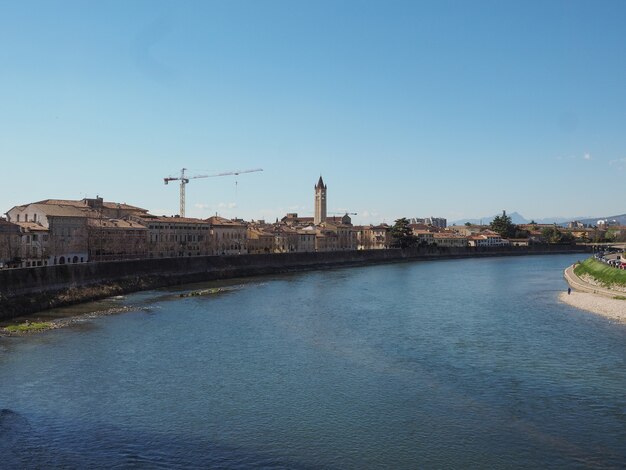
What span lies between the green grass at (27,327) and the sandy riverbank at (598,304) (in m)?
36.7

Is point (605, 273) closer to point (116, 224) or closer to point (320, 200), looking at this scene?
point (116, 224)

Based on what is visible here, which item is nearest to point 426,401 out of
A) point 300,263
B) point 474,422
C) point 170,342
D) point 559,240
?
point 474,422

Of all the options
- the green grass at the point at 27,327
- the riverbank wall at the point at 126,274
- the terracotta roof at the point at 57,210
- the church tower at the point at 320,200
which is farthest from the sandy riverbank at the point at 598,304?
the church tower at the point at 320,200

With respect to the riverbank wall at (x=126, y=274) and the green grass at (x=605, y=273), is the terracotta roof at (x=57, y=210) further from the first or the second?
the green grass at (x=605, y=273)

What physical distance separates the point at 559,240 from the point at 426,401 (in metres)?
178

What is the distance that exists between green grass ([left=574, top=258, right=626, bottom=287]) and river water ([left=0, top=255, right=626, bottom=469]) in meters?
16.5

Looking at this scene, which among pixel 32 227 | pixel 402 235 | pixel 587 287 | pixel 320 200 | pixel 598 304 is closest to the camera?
pixel 598 304

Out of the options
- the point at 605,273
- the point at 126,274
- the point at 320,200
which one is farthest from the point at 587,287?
the point at 320,200

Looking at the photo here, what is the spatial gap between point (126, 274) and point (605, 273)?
48.2 meters

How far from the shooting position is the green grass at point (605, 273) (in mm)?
55356

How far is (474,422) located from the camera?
19.3 metres

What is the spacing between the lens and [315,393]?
22.5 meters

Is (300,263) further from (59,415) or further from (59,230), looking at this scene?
(59,415)

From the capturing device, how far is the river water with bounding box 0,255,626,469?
1686cm
